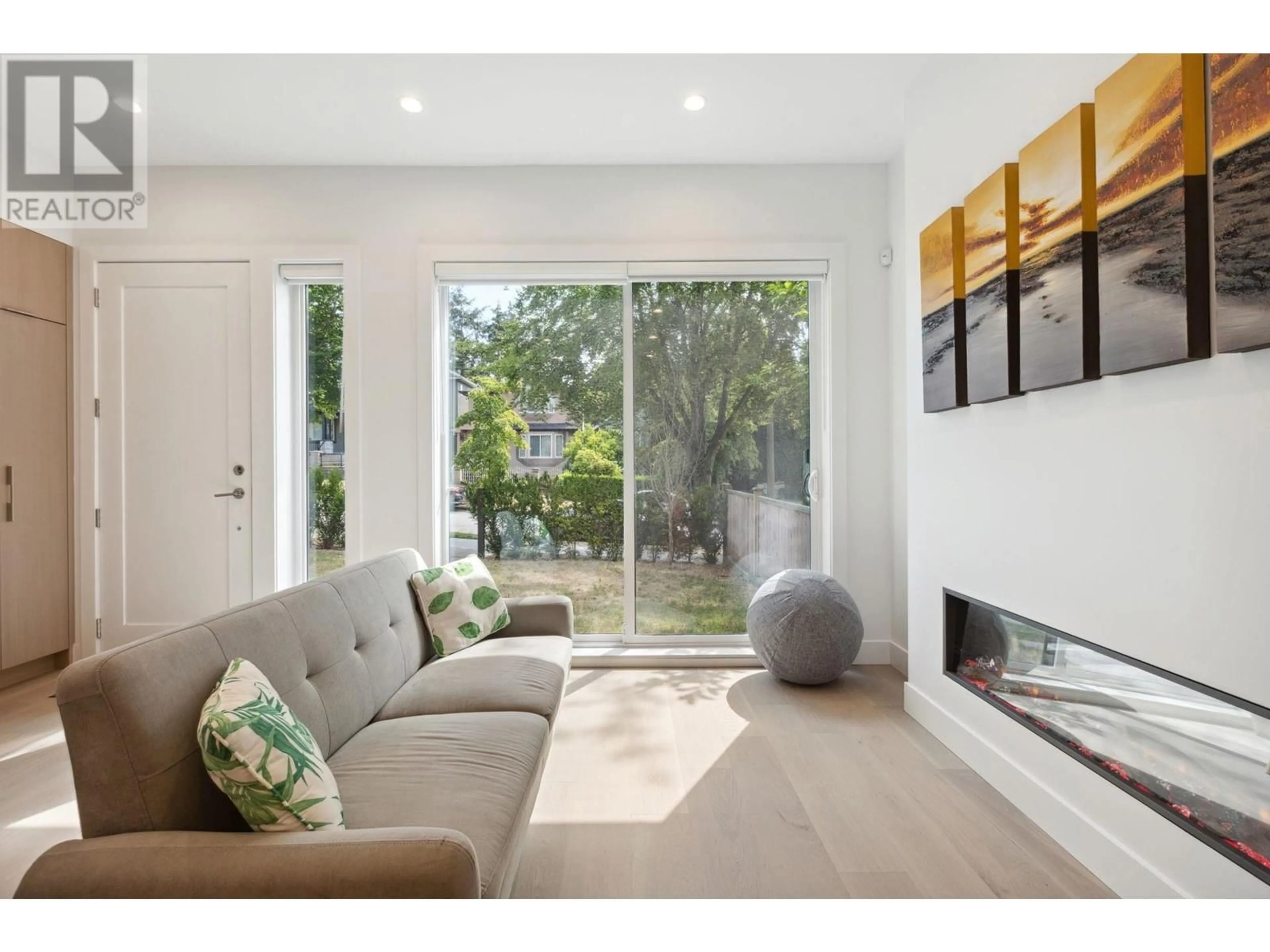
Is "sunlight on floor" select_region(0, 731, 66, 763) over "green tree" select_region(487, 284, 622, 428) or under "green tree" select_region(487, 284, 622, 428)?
under

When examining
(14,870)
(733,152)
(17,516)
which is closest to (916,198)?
(733,152)

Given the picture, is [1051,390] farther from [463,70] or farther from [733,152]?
[463,70]

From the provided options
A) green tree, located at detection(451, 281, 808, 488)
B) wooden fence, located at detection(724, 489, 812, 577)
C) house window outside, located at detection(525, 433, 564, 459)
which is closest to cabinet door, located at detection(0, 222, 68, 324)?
green tree, located at detection(451, 281, 808, 488)

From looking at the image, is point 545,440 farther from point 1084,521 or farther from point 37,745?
point 1084,521

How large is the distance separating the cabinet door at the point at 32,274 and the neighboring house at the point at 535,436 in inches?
83.7

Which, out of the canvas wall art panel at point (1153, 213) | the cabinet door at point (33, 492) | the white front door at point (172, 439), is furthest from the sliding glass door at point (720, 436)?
Answer: the cabinet door at point (33, 492)

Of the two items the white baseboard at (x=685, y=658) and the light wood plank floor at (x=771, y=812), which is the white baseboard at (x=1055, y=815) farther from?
the white baseboard at (x=685, y=658)

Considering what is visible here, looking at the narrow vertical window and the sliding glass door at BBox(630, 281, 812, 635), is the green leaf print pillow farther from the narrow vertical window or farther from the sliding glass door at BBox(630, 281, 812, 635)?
the narrow vertical window

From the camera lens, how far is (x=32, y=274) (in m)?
3.38

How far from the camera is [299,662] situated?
1571mm

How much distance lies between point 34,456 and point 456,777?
136 inches

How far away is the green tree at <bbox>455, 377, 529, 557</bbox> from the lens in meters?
3.83

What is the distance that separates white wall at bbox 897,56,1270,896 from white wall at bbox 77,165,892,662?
31.7 inches

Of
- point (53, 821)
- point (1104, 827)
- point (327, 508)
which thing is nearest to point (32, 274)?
point (327, 508)
